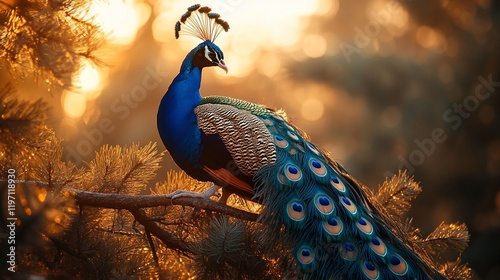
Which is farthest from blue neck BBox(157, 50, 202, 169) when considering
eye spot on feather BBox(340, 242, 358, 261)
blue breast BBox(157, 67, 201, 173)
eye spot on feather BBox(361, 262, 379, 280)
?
eye spot on feather BBox(361, 262, 379, 280)

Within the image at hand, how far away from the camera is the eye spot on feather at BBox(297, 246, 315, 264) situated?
271 centimetres

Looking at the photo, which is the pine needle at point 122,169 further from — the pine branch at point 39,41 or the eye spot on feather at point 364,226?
the eye spot on feather at point 364,226

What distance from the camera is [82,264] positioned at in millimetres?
2908

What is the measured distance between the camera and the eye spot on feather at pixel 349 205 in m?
2.95

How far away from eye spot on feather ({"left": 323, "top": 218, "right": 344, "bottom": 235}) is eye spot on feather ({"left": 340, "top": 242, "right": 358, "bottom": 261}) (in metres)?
0.06

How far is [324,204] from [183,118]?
35.4 inches

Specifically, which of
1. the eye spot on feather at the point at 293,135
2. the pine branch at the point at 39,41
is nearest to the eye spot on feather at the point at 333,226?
A: the eye spot on feather at the point at 293,135

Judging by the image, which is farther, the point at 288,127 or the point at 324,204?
the point at 288,127

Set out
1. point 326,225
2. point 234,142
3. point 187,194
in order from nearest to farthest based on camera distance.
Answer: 1. point 326,225
2. point 187,194
3. point 234,142

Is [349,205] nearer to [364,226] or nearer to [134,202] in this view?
[364,226]

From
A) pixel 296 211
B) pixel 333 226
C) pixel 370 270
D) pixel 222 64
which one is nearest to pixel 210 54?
pixel 222 64

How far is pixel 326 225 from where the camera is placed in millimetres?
2840

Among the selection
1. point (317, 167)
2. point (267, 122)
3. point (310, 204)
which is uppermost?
point (267, 122)

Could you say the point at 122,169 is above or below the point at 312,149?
below
